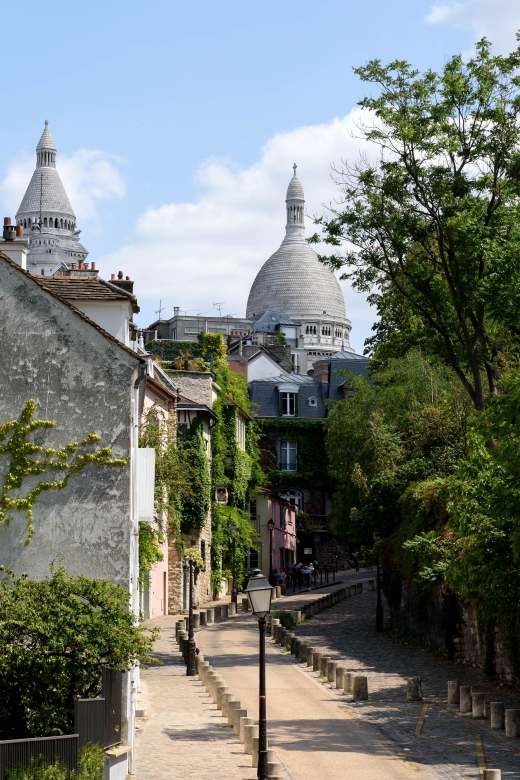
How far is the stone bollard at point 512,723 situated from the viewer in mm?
22703

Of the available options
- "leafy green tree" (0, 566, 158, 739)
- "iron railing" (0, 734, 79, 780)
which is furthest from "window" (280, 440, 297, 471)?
"iron railing" (0, 734, 79, 780)

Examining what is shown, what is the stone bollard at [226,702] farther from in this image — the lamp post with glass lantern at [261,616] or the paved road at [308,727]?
the lamp post with glass lantern at [261,616]

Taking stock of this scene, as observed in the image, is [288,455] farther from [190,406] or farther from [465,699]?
[465,699]

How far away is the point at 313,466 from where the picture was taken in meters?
82.6

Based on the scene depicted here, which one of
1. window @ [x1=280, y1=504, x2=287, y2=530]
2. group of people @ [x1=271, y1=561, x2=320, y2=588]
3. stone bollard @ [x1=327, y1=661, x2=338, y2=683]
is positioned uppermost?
window @ [x1=280, y1=504, x2=287, y2=530]

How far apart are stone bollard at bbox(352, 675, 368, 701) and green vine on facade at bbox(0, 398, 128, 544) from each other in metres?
10.8

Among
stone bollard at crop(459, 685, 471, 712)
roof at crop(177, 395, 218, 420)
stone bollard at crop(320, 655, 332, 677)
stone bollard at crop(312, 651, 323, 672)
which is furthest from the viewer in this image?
roof at crop(177, 395, 218, 420)

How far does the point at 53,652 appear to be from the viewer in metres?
17.3

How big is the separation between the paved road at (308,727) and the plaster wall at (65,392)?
4302 millimetres

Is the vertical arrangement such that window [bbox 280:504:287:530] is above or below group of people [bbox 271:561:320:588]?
above

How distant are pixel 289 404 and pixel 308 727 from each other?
6083cm

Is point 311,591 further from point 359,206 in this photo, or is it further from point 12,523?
point 12,523

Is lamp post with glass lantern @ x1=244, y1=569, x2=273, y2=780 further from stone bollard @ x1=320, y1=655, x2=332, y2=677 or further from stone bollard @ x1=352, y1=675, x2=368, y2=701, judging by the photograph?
stone bollard @ x1=320, y1=655, x2=332, y2=677

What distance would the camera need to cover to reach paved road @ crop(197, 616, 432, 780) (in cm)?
1988
